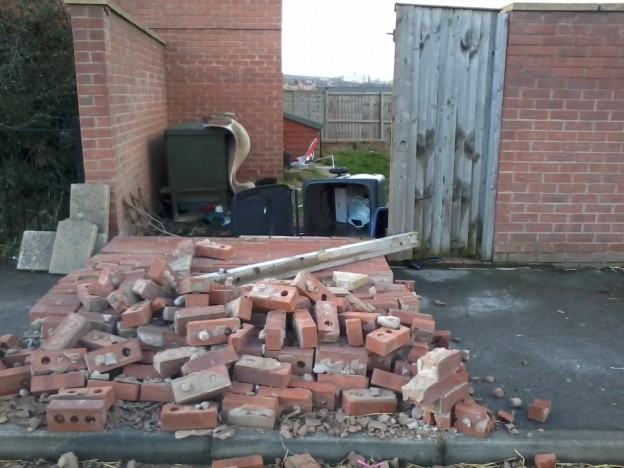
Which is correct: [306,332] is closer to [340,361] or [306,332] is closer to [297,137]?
[340,361]

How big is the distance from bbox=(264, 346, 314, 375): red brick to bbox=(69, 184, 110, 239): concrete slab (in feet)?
9.36

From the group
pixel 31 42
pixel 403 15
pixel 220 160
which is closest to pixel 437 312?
pixel 403 15

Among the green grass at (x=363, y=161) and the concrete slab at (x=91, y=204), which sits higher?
the concrete slab at (x=91, y=204)

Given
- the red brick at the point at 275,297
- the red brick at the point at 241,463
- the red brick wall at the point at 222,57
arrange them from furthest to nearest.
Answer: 1. the red brick wall at the point at 222,57
2. the red brick at the point at 275,297
3. the red brick at the point at 241,463

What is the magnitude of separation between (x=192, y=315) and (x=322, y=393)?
0.85 metres

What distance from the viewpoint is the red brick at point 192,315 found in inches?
136

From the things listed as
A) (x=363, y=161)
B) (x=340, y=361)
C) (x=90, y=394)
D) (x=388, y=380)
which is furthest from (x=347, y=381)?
(x=363, y=161)

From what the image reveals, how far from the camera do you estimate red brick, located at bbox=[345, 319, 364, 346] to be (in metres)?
3.44

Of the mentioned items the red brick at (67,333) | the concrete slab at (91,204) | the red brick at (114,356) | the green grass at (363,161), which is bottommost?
the green grass at (363,161)

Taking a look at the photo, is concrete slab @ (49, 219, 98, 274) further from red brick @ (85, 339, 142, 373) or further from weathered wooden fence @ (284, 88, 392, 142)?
weathered wooden fence @ (284, 88, 392, 142)

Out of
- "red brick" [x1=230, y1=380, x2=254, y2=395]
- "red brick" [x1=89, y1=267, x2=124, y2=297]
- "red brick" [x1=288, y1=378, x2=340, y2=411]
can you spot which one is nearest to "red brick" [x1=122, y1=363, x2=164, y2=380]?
"red brick" [x1=230, y1=380, x2=254, y2=395]

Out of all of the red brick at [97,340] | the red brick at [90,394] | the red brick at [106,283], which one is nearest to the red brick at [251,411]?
the red brick at [90,394]

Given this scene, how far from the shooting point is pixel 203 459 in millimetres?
3002

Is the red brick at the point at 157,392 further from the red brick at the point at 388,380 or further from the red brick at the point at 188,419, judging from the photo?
the red brick at the point at 388,380
